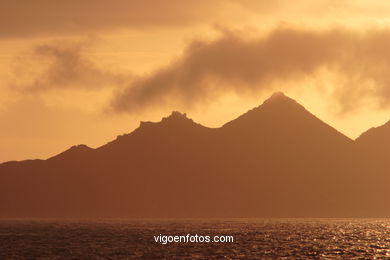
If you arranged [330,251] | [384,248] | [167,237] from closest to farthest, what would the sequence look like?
[330,251]
[384,248]
[167,237]

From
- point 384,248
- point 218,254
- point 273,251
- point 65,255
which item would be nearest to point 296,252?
point 273,251

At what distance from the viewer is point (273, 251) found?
143 metres

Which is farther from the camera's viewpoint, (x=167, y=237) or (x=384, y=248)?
(x=167, y=237)

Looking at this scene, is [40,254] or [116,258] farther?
[40,254]

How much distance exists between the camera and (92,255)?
133375 mm

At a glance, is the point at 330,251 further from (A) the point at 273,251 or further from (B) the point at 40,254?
(B) the point at 40,254

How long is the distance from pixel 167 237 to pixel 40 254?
65.0 m

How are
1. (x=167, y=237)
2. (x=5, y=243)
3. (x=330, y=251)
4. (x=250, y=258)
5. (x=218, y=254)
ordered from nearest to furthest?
(x=250, y=258)
(x=218, y=254)
(x=330, y=251)
(x=5, y=243)
(x=167, y=237)

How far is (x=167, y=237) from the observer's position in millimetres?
197875

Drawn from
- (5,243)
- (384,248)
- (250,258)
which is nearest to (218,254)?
(250,258)

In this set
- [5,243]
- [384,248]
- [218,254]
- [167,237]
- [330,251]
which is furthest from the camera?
[167,237]

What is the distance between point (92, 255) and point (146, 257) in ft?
32.5

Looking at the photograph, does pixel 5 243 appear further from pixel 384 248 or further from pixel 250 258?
pixel 384 248

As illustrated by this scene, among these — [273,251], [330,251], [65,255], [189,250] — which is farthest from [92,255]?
[330,251]
